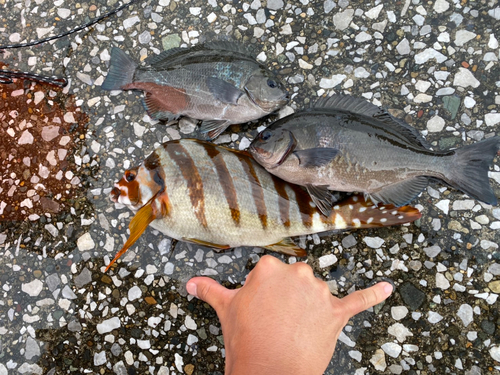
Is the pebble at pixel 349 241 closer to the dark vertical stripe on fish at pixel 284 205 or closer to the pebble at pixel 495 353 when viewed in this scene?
the dark vertical stripe on fish at pixel 284 205

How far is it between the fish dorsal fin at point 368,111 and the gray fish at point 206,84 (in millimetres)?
332

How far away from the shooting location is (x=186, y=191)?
96.0 inches

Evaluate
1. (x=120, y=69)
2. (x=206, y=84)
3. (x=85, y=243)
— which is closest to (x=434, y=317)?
(x=206, y=84)

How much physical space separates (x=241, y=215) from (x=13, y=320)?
2.13m

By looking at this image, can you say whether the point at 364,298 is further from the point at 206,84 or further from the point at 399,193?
the point at 206,84

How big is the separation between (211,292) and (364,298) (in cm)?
101

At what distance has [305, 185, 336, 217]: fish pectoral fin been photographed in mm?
2439

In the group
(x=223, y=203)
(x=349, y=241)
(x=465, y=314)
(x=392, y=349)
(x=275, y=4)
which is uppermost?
(x=275, y=4)

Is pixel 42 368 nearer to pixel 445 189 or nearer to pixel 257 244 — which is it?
pixel 257 244

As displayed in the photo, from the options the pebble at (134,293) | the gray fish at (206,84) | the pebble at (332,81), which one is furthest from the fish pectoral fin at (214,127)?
the pebble at (134,293)

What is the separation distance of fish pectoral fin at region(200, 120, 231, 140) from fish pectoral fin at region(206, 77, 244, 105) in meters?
0.18

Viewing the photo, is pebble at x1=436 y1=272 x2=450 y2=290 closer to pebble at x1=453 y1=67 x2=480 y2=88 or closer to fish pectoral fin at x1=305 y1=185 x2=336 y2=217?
fish pectoral fin at x1=305 y1=185 x2=336 y2=217

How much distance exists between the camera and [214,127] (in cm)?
270

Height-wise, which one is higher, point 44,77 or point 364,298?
point 44,77
